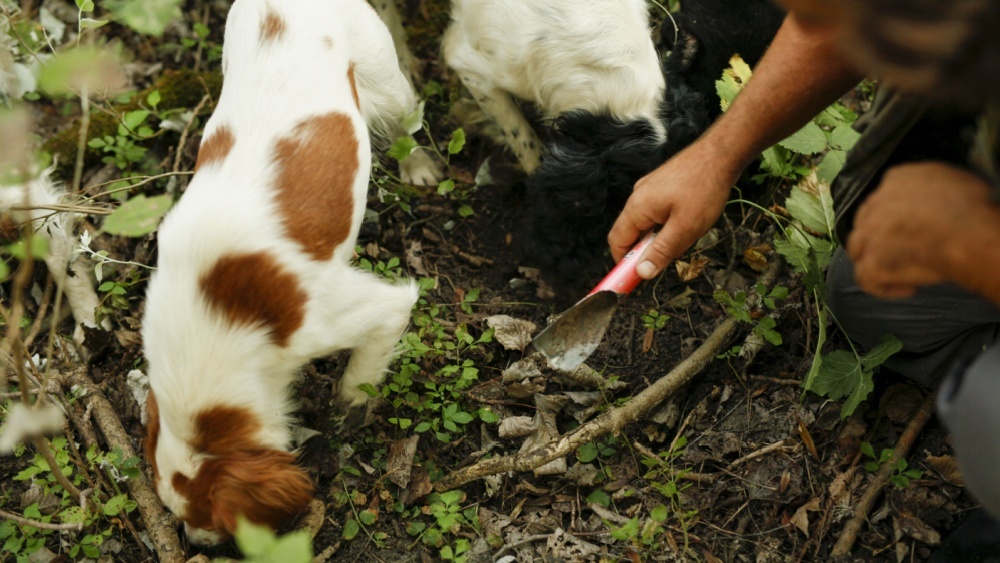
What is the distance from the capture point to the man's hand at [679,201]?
2248 mm

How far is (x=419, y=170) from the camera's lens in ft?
11.8

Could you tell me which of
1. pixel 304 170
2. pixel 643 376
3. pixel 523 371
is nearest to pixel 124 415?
pixel 304 170

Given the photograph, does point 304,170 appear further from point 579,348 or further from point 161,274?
point 579,348

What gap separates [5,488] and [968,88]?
123 inches

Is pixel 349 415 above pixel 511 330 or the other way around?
the other way around

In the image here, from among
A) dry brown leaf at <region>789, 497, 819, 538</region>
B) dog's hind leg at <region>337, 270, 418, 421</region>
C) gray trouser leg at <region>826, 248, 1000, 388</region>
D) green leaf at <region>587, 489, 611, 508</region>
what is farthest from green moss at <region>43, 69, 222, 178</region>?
dry brown leaf at <region>789, 497, 819, 538</region>

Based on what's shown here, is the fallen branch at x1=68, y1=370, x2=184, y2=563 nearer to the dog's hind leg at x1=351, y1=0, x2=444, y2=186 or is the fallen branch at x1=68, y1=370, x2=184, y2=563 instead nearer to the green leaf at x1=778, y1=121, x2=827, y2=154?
the dog's hind leg at x1=351, y1=0, x2=444, y2=186

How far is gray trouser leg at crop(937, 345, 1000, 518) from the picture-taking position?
1.66 m

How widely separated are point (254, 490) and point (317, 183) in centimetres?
92

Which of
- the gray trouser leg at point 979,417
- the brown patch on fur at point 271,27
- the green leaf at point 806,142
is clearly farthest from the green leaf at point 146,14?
the green leaf at point 806,142

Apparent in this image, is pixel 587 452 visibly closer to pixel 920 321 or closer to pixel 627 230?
pixel 627 230

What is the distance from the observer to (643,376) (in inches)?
114

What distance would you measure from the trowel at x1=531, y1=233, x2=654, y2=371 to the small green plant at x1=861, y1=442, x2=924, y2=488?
3.04 feet

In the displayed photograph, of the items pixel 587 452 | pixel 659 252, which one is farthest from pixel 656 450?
pixel 659 252
